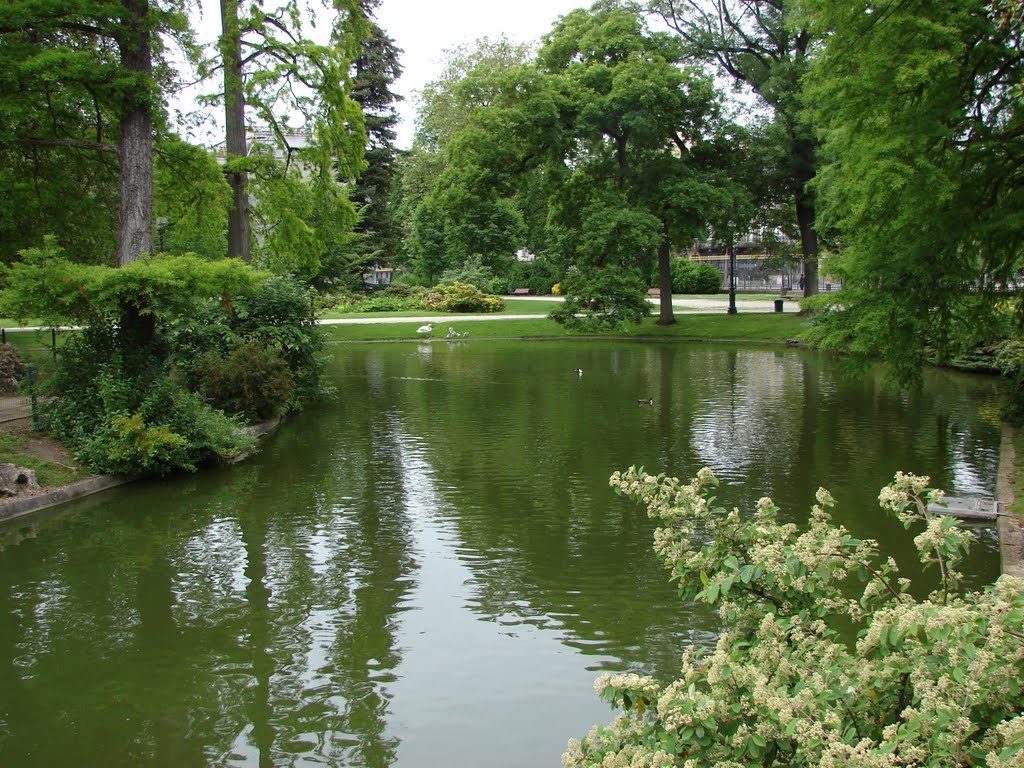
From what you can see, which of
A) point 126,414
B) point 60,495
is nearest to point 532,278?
point 126,414

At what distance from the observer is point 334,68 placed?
20156 millimetres

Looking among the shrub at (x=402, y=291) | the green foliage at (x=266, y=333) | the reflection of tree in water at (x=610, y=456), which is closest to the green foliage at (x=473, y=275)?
the shrub at (x=402, y=291)

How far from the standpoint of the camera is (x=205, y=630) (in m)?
7.27

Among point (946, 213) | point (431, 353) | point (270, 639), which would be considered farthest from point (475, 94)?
point (270, 639)

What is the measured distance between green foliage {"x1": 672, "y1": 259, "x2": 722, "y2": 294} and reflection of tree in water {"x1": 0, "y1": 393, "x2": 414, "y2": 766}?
145 ft

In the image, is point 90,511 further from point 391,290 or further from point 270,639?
point 391,290

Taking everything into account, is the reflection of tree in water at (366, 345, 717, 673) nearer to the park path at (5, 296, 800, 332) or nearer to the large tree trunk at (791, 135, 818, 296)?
the large tree trunk at (791, 135, 818, 296)

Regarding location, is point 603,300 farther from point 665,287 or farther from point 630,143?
point 630,143

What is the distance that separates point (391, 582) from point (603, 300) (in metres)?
27.4

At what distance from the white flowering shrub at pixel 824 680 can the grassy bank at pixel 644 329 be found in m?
31.0

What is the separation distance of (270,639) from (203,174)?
12.9m

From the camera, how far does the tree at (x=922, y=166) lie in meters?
13.2

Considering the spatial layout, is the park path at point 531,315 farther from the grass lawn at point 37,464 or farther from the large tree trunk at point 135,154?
the grass lawn at point 37,464

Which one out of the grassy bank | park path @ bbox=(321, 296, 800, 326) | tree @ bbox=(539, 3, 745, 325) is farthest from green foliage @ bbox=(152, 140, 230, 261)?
park path @ bbox=(321, 296, 800, 326)
